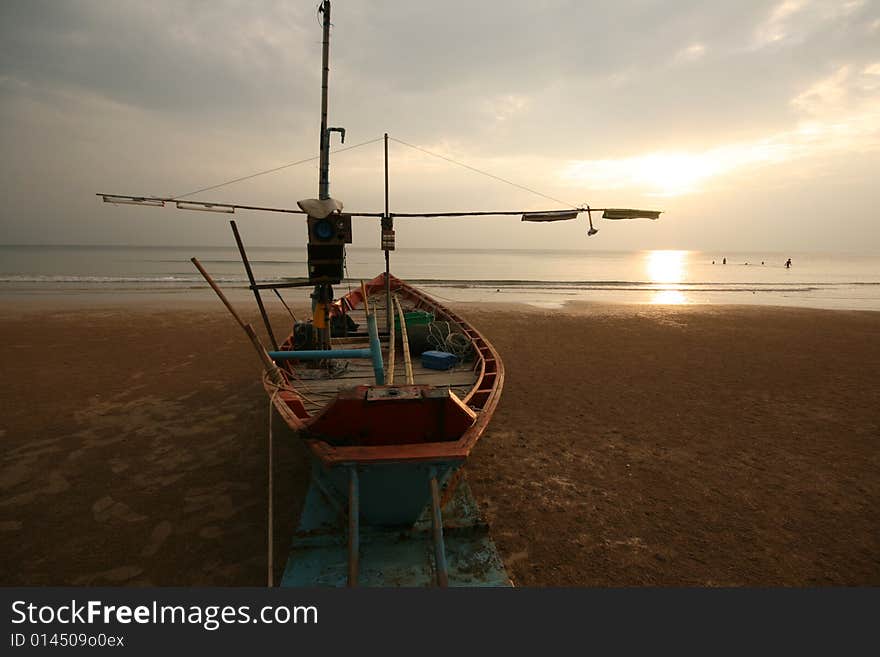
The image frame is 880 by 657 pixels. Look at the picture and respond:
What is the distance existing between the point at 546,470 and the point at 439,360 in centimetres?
270

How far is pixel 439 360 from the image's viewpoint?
7398mm

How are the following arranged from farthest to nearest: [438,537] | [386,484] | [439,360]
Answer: [439,360], [386,484], [438,537]

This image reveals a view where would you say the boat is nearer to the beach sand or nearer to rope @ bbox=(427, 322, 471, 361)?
the beach sand

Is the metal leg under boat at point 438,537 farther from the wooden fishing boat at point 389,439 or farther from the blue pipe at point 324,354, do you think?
the blue pipe at point 324,354

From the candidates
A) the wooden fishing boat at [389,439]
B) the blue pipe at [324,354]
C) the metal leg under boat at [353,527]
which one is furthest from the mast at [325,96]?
the metal leg under boat at [353,527]

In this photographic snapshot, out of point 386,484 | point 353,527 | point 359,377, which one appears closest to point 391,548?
point 386,484

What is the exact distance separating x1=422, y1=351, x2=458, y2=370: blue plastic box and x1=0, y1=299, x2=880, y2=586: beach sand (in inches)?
60.4

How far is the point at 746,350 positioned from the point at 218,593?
A: 16432 mm

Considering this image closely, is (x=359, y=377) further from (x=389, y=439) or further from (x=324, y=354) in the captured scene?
(x=389, y=439)

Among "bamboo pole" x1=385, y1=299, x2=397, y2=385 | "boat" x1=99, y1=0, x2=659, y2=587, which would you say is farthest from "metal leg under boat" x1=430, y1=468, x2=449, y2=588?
"bamboo pole" x1=385, y1=299, x2=397, y2=385

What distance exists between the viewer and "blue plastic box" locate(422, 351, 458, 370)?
7387mm

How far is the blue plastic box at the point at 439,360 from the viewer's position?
7387mm

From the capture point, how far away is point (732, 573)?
13.4 ft

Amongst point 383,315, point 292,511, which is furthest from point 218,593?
point 383,315
